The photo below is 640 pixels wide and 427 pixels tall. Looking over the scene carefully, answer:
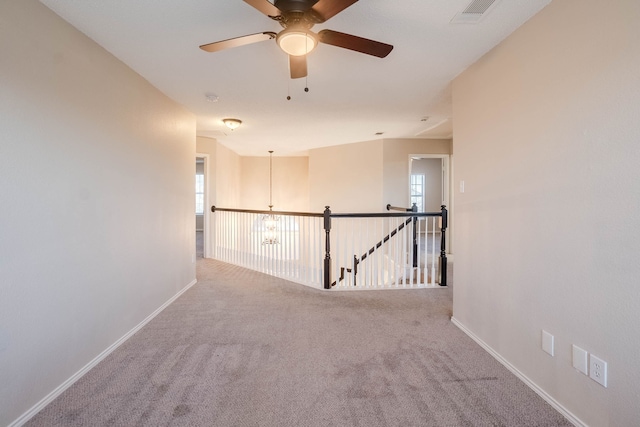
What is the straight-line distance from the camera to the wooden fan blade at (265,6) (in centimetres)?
141

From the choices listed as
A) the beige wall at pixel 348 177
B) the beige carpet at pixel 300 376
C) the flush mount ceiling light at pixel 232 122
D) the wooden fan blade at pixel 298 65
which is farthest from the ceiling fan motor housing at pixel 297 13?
the beige wall at pixel 348 177

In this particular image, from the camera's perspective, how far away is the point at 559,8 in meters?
1.61

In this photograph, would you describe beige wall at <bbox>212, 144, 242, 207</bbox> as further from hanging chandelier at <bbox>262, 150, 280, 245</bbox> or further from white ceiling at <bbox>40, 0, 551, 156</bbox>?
white ceiling at <bbox>40, 0, 551, 156</bbox>

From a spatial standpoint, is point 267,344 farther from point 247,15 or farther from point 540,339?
point 247,15

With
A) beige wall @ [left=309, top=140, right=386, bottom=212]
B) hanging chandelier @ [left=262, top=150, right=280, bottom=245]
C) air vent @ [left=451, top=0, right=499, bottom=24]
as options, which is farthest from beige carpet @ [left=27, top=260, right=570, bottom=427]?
beige wall @ [left=309, top=140, right=386, bottom=212]

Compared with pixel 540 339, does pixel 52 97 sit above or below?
above

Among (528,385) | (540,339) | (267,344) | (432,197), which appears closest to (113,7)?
(267,344)

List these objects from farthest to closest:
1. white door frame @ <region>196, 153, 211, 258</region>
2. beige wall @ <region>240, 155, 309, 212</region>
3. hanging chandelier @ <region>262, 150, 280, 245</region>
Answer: beige wall @ <region>240, 155, 309, 212</region> < white door frame @ <region>196, 153, 211, 258</region> < hanging chandelier @ <region>262, 150, 280, 245</region>

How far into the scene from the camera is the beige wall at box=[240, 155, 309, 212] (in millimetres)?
8055

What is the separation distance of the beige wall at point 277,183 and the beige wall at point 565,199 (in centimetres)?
609

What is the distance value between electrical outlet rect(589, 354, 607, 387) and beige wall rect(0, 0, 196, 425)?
9.71ft

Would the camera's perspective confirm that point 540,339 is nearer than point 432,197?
Yes

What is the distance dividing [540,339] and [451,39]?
2083 millimetres

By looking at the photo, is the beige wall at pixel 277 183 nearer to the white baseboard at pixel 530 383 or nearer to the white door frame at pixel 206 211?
the white door frame at pixel 206 211
